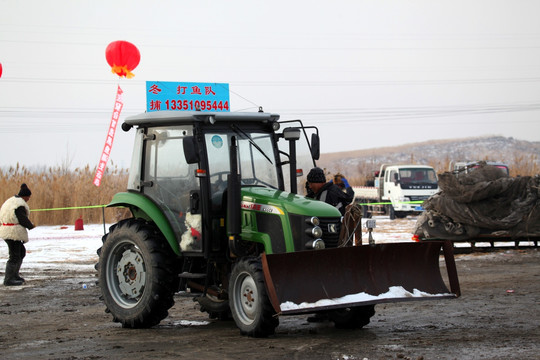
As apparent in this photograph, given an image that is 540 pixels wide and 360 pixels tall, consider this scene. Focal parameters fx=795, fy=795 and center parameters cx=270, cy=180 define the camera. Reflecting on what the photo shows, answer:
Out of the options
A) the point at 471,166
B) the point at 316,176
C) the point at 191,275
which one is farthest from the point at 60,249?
the point at 471,166

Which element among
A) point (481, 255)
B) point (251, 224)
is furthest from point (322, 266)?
point (481, 255)

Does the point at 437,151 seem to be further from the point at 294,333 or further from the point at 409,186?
the point at 294,333

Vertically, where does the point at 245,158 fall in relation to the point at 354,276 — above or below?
above

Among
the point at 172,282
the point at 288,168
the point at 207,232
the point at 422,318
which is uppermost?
the point at 288,168

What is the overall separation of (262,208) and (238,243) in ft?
1.50

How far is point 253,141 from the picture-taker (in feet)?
29.0

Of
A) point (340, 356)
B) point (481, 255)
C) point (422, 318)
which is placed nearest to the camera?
point (340, 356)

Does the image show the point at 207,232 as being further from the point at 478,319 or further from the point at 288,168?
the point at 478,319

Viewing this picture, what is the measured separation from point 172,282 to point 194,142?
165 centimetres

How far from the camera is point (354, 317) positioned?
8398mm

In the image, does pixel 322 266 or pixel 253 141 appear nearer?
pixel 322 266

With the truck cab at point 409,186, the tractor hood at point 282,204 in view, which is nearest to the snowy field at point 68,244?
the truck cab at point 409,186

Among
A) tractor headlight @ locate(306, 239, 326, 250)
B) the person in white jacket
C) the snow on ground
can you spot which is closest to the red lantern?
the snow on ground

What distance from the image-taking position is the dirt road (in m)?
6.91
